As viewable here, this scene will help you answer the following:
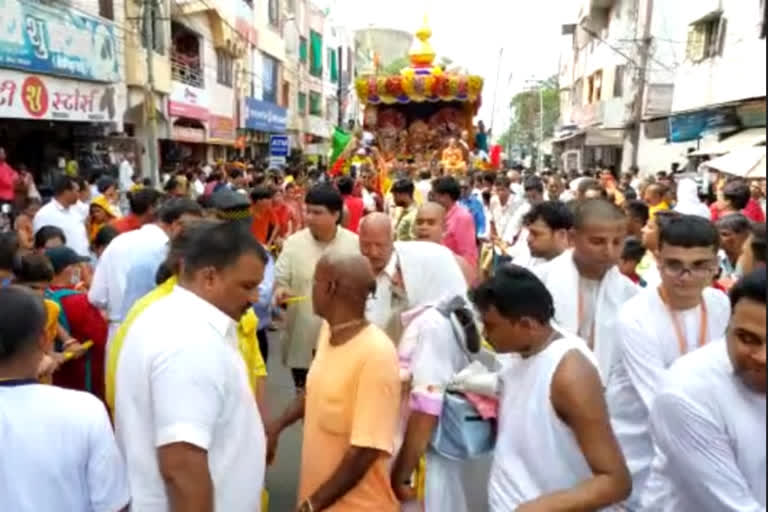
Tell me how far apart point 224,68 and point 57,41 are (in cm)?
1384

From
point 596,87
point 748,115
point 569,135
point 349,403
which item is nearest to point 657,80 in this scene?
point 596,87

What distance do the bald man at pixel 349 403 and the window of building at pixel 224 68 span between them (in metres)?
24.0

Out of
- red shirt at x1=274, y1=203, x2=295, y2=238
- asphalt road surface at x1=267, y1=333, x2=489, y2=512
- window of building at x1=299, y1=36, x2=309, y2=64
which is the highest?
window of building at x1=299, y1=36, x2=309, y2=64

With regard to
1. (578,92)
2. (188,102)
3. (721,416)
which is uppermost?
(578,92)

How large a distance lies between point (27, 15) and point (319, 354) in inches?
441

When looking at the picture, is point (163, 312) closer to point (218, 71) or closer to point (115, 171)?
point (115, 171)

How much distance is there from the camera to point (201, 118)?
2172 cm

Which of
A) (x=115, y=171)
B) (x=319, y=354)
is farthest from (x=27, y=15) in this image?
(x=319, y=354)

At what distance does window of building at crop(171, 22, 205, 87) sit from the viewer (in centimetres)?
2114

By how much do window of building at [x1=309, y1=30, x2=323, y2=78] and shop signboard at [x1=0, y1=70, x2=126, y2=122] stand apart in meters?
29.1

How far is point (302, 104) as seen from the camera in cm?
4125

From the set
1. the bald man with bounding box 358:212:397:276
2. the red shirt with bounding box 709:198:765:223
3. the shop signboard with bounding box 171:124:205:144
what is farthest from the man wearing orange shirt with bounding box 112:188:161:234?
the shop signboard with bounding box 171:124:205:144

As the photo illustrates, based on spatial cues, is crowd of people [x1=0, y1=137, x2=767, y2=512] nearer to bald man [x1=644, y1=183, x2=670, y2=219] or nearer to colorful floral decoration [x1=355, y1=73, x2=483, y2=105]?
bald man [x1=644, y1=183, x2=670, y2=219]

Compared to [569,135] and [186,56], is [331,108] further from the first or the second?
[186,56]
